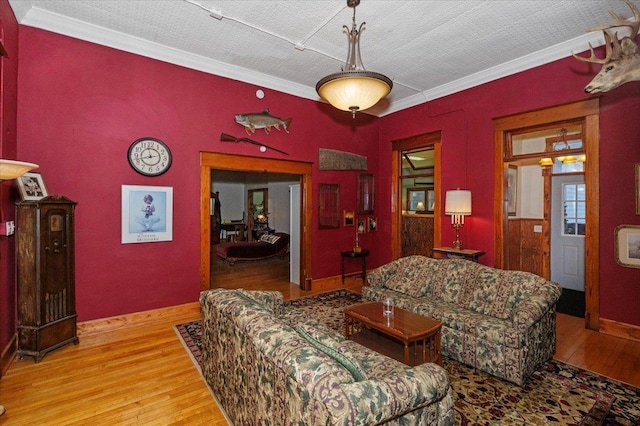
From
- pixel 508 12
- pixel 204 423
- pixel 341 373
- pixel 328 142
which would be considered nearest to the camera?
pixel 341 373

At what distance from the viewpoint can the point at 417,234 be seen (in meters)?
6.86

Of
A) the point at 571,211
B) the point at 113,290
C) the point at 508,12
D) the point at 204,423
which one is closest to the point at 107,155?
the point at 113,290

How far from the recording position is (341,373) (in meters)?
1.41

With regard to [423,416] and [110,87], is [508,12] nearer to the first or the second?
[423,416]

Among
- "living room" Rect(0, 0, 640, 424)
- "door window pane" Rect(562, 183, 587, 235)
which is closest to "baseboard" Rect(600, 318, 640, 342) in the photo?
"living room" Rect(0, 0, 640, 424)

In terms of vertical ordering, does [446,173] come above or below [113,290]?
above

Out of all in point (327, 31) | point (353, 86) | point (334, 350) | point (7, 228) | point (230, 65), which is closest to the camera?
point (334, 350)

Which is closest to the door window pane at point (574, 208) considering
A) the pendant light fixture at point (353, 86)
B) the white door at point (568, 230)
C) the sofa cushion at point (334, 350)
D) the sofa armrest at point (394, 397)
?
the white door at point (568, 230)

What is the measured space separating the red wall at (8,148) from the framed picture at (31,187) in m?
0.11

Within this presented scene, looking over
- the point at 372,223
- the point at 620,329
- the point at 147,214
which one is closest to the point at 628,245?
the point at 620,329

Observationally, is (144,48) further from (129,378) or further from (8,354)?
Answer: (129,378)

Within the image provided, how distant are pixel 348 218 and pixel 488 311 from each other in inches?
134

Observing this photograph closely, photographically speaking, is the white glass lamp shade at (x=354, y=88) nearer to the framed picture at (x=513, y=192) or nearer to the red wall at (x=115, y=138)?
the red wall at (x=115, y=138)

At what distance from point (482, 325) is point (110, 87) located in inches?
200
